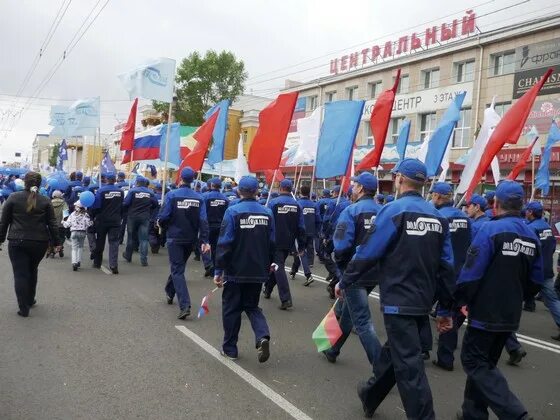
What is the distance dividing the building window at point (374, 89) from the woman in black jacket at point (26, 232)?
27005 millimetres

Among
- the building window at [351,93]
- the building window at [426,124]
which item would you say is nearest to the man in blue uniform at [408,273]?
the building window at [426,124]

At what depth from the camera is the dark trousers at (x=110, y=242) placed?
10.5 meters

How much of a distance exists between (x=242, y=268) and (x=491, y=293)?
244 cm

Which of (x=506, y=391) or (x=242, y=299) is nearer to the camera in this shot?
(x=506, y=391)

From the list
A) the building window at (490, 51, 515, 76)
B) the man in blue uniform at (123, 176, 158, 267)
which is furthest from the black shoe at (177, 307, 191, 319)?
the building window at (490, 51, 515, 76)

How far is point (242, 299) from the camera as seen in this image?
18.3ft

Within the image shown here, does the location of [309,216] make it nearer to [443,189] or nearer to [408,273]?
[443,189]

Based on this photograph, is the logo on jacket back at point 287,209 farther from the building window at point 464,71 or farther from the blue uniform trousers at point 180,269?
the building window at point 464,71

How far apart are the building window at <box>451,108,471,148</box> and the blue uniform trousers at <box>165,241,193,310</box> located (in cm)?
2148

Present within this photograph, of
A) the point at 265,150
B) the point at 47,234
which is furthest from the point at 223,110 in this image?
the point at 47,234

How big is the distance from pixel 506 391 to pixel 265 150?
6106 mm

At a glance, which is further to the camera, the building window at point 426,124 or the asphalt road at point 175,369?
the building window at point 426,124

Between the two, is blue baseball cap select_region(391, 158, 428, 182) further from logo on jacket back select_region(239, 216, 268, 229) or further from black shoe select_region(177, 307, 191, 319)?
black shoe select_region(177, 307, 191, 319)

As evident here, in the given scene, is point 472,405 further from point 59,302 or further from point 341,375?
point 59,302
